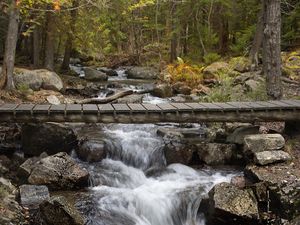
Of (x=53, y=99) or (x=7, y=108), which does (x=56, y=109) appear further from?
(x=53, y=99)

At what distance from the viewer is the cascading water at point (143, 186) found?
761 centimetres

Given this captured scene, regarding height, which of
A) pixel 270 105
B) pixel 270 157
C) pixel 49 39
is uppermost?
pixel 49 39

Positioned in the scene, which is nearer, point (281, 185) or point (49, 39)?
point (281, 185)

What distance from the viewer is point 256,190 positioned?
7605mm

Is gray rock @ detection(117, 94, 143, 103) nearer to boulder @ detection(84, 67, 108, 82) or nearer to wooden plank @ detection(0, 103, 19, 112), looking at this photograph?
wooden plank @ detection(0, 103, 19, 112)

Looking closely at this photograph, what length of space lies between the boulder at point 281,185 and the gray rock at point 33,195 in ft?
14.3

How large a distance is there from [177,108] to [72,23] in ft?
36.3

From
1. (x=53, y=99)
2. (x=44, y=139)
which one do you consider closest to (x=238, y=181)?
(x=44, y=139)

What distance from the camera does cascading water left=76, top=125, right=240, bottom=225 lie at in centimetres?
761

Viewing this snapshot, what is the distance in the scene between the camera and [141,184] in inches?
353

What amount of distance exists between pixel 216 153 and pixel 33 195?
4.86m

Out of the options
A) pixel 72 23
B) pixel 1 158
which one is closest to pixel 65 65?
pixel 72 23

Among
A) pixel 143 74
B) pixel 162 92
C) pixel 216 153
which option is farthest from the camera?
pixel 143 74

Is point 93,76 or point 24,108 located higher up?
point 24,108
